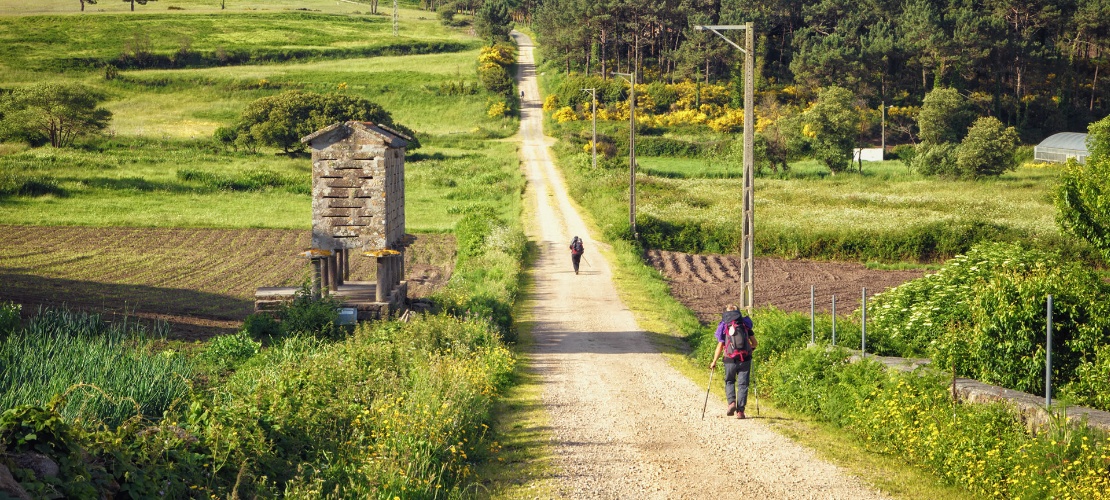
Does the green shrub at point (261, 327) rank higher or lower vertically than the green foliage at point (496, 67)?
lower

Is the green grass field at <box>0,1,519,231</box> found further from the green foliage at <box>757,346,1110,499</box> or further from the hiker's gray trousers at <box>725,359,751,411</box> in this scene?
the green foliage at <box>757,346,1110,499</box>

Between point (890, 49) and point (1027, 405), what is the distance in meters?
91.9

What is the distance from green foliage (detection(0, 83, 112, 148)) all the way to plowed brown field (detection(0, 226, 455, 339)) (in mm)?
33923

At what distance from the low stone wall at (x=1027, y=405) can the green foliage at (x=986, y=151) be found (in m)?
64.2

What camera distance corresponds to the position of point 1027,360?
14.1 metres

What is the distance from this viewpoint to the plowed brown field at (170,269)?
27094mm

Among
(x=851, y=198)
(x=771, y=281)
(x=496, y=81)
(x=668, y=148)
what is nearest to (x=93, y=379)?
(x=771, y=281)

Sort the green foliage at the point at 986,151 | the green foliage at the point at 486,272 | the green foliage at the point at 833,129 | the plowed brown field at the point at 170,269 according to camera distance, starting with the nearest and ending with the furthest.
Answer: the green foliage at the point at 486,272, the plowed brown field at the point at 170,269, the green foliage at the point at 986,151, the green foliage at the point at 833,129

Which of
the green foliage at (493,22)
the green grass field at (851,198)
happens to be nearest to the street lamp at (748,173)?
the green grass field at (851,198)

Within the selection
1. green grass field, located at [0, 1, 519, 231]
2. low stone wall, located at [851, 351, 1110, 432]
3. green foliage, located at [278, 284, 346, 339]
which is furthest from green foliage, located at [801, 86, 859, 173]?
low stone wall, located at [851, 351, 1110, 432]

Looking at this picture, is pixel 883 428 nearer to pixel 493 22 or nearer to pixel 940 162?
pixel 940 162

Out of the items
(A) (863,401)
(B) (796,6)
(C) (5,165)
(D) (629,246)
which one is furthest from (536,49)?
(A) (863,401)

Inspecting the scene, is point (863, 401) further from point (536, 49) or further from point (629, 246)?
point (536, 49)

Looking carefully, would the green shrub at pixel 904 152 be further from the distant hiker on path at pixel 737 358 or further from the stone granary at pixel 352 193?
the distant hiker on path at pixel 737 358
